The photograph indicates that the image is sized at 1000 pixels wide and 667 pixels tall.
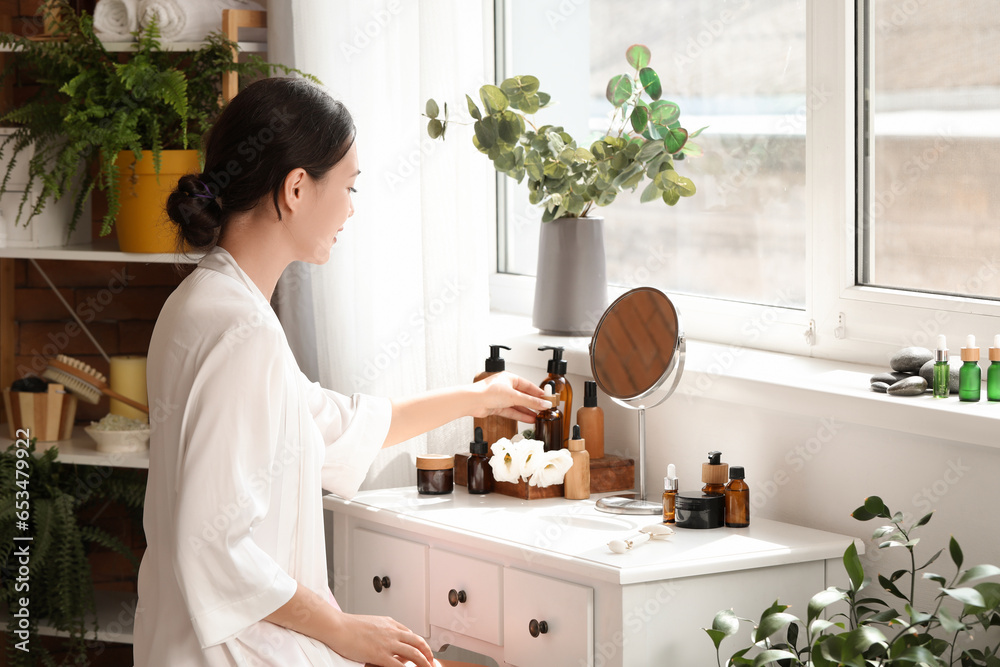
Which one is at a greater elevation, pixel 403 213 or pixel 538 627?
pixel 403 213

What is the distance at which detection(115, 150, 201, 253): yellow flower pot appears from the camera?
2.40m

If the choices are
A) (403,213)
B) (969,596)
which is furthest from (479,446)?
(969,596)

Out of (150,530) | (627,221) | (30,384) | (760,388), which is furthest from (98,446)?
(760,388)

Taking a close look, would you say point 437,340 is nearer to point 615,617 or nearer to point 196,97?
point 196,97

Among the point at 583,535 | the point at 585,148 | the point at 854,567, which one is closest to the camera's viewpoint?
the point at 854,567

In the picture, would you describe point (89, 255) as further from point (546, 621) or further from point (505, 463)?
point (546, 621)

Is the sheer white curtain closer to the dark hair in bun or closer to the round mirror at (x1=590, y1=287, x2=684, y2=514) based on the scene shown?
the round mirror at (x1=590, y1=287, x2=684, y2=514)

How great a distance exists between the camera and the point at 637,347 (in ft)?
6.52

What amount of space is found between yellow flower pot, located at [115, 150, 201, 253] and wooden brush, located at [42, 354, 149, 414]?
0.34 meters

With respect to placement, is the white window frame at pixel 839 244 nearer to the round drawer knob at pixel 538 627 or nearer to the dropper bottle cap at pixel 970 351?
the dropper bottle cap at pixel 970 351

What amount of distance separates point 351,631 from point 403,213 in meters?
1.15

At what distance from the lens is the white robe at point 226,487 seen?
134 cm

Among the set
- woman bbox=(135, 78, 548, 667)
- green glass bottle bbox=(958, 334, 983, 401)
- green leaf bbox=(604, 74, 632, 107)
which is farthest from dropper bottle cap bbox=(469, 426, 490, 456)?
green glass bottle bbox=(958, 334, 983, 401)

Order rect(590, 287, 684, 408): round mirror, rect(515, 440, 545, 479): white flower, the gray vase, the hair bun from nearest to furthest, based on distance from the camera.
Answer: the hair bun
rect(590, 287, 684, 408): round mirror
rect(515, 440, 545, 479): white flower
the gray vase
